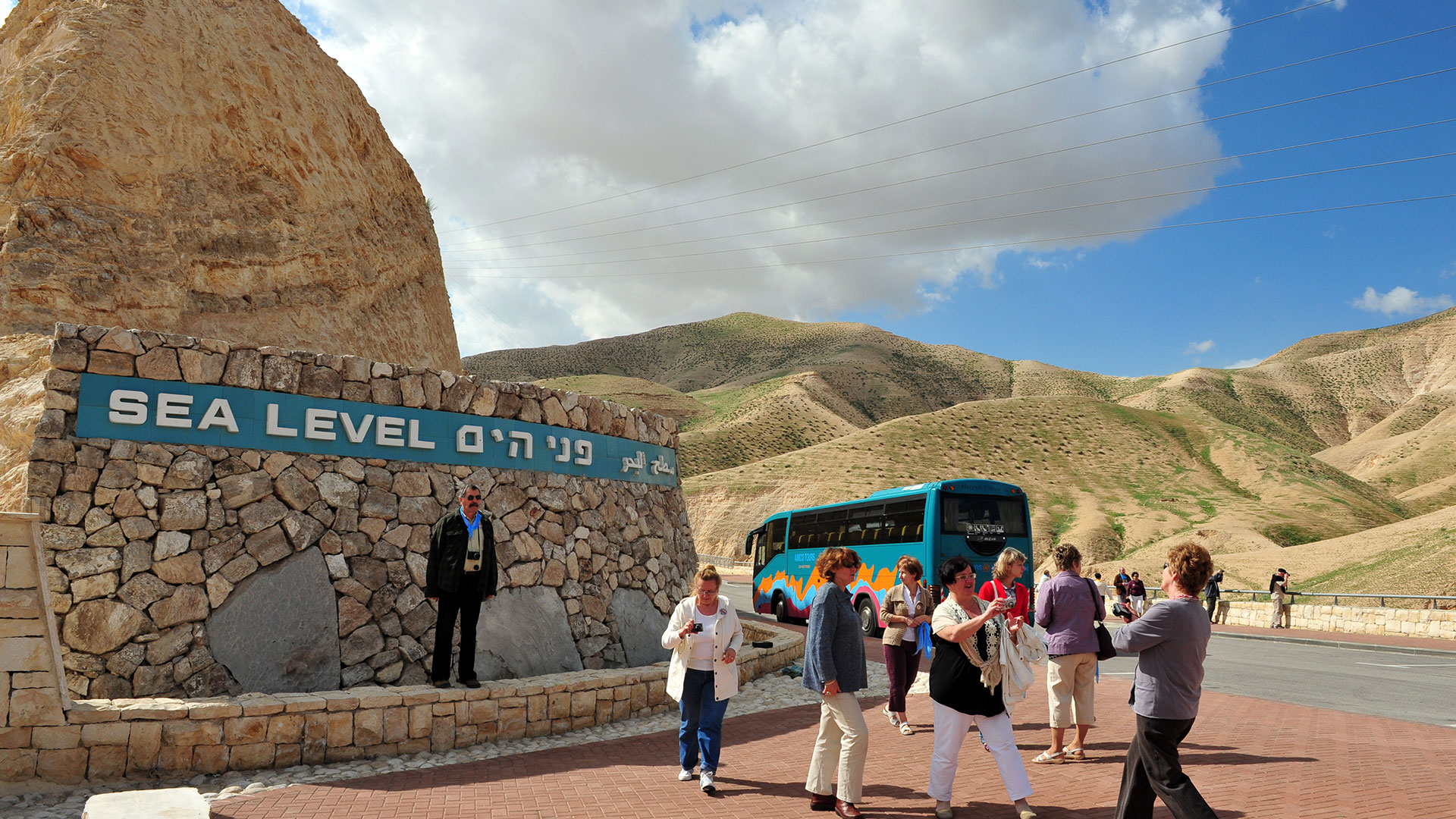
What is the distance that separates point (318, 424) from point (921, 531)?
1177 cm

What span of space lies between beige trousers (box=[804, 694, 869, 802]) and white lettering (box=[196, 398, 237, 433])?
6174 millimetres

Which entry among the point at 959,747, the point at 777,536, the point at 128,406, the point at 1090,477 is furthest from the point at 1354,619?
the point at 1090,477

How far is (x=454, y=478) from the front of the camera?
9258 millimetres

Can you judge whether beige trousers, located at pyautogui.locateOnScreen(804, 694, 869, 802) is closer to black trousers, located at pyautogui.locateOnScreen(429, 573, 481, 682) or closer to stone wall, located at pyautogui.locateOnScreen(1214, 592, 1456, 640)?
black trousers, located at pyautogui.locateOnScreen(429, 573, 481, 682)

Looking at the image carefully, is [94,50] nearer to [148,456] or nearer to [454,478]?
[148,456]

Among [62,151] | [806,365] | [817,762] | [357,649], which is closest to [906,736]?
[817,762]

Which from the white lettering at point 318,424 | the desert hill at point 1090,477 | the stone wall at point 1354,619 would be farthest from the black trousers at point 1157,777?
the desert hill at point 1090,477

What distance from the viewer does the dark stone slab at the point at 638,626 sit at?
10.5m

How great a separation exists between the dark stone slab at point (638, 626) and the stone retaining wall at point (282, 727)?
2.00 m

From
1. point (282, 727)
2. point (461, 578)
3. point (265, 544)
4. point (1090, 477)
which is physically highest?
point (1090, 477)

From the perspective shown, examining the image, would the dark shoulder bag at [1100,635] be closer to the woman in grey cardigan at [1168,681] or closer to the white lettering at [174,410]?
the woman in grey cardigan at [1168,681]

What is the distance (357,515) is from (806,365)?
385 ft

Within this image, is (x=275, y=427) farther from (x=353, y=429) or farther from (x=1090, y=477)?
(x=1090, y=477)

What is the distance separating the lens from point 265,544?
7887mm
